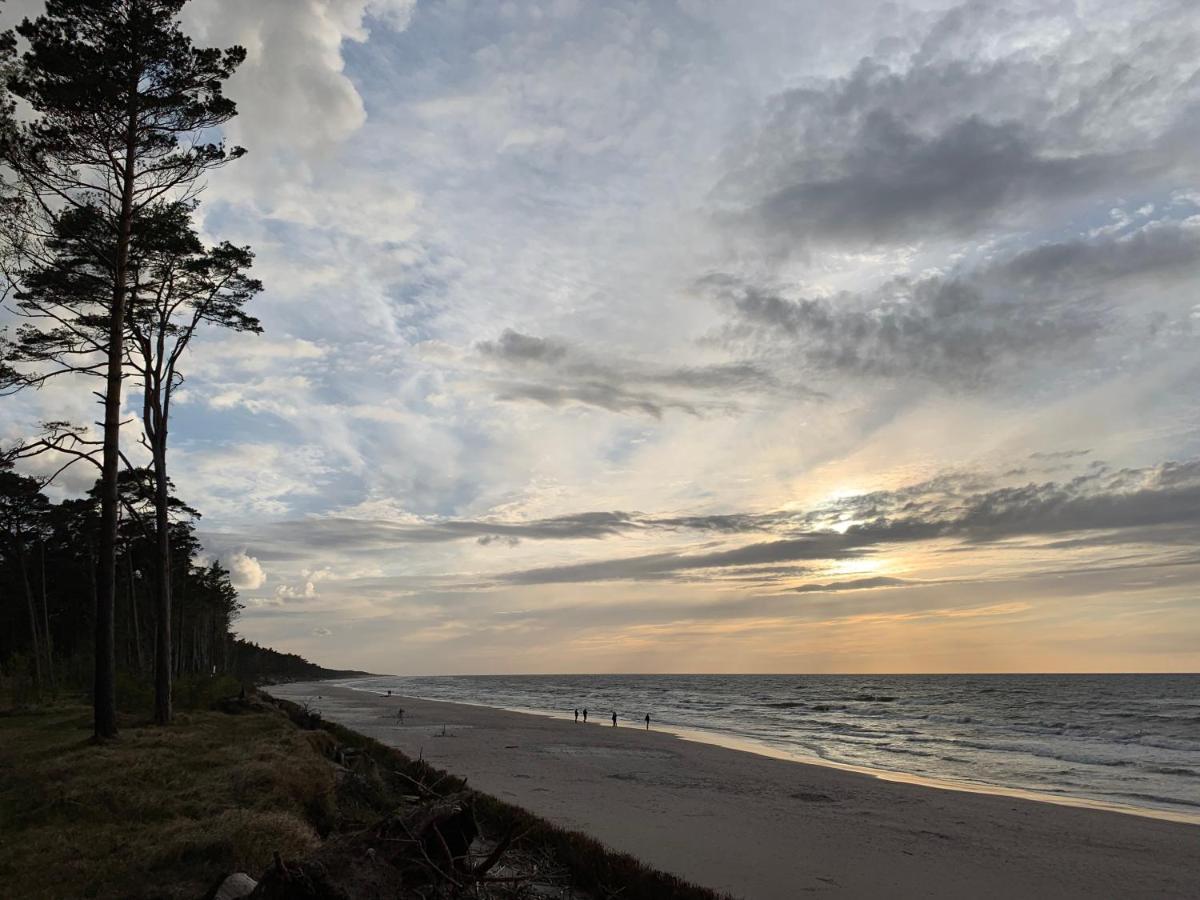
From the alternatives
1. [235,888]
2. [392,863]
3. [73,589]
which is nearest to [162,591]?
[235,888]

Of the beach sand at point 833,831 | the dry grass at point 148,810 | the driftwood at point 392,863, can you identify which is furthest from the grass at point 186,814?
the beach sand at point 833,831

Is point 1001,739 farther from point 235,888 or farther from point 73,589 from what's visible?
point 73,589

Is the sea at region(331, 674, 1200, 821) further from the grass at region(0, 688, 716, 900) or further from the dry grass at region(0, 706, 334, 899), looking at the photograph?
the dry grass at region(0, 706, 334, 899)

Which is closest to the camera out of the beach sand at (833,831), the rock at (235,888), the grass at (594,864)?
the rock at (235,888)

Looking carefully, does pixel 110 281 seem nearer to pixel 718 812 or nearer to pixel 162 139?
pixel 162 139

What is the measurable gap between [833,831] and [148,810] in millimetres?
12982

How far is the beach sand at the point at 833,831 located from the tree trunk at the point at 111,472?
30.0 ft

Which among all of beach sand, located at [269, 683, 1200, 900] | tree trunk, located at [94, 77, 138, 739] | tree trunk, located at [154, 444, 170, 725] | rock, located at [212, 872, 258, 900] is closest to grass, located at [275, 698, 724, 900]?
beach sand, located at [269, 683, 1200, 900]

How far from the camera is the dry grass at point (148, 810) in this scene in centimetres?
732

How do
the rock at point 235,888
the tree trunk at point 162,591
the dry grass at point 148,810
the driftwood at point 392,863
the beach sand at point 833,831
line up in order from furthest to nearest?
the tree trunk at point 162,591 < the beach sand at point 833,831 < the dry grass at point 148,810 < the rock at point 235,888 < the driftwood at point 392,863

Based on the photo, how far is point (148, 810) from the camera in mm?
9805

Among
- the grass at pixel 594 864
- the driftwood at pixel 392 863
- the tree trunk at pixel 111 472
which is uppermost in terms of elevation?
the tree trunk at pixel 111 472

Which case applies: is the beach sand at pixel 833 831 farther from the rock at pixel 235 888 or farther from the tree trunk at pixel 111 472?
the tree trunk at pixel 111 472

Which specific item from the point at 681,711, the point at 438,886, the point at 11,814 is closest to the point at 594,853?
the point at 438,886
